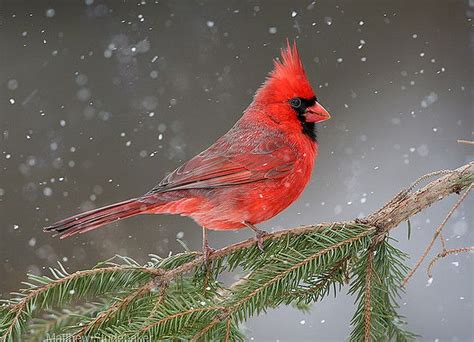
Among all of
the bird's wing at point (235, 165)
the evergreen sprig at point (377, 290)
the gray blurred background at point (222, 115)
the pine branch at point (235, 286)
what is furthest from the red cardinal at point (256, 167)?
the gray blurred background at point (222, 115)

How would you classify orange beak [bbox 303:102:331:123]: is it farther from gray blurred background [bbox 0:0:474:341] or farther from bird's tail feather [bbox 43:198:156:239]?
gray blurred background [bbox 0:0:474:341]

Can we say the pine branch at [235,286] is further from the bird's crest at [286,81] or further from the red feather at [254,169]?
the bird's crest at [286,81]

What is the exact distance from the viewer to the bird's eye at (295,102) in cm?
163

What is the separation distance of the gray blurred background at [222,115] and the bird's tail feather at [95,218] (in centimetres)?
127

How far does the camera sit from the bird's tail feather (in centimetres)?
121

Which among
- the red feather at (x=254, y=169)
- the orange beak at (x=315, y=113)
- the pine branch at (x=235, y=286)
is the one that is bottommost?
the pine branch at (x=235, y=286)

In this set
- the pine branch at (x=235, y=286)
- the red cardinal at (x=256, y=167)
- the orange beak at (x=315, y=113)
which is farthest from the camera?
the orange beak at (x=315, y=113)

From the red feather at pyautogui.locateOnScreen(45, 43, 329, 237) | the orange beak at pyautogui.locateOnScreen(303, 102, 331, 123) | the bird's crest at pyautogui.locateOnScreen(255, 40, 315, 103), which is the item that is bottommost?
the red feather at pyautogui.locateOnScreen(45, 43, 329, 237)

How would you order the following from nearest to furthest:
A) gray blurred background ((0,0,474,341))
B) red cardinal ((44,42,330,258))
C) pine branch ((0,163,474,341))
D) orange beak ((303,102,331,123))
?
pine branch ((0,163,474,341)) → red cardinal ((44,42,330,258)) → orange beak ((303,102,331,123)) → gray blurred background ((0,0,474,341))

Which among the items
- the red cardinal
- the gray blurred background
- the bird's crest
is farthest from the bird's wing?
the gray blurred background

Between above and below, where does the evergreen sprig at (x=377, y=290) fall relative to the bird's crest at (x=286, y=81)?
below

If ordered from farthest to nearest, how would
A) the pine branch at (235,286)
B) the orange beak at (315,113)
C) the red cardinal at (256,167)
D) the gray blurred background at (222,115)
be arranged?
1. the gray blurred background at (222,115)
2. the orange beak at (315,113)
3. the red cardinal at (256,167)
4. the pine branch at (235,286)

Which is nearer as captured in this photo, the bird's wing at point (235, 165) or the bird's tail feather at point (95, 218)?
the bird's tail feather at point (95, 218)

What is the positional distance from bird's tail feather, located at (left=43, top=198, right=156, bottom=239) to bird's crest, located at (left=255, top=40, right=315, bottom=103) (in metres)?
0.40
